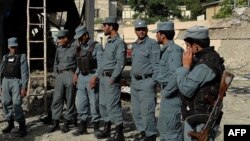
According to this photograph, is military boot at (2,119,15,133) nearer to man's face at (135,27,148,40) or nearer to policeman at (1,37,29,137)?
policeman at (1,37,29,137)

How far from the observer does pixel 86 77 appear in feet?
24.8

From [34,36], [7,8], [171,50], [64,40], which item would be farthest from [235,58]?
[171,50]

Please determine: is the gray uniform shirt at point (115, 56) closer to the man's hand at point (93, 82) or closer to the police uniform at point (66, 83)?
the man's hand at point (93, 82)

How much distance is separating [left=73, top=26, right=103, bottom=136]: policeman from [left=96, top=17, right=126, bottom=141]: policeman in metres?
0.31

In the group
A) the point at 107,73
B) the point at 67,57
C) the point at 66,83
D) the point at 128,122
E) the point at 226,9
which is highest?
the point at 226,9

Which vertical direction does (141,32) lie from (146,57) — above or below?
above

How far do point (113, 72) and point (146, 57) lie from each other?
2.15 ft

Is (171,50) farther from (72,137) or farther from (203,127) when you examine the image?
(72,137)

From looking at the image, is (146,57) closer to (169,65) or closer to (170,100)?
(169,65)

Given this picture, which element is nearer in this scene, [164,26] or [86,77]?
[164,26]

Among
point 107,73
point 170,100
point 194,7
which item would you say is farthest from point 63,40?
point 194,7

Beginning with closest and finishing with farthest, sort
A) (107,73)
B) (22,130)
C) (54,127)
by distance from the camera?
(107,73), (22,130), (54,127)

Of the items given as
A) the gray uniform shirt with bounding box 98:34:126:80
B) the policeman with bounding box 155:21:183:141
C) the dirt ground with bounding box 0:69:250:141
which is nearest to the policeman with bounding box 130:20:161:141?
the gray uniform shirt with bounding box 98:34:126:80

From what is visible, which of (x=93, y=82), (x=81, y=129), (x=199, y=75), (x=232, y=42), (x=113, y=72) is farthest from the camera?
(x=232, y=42)
